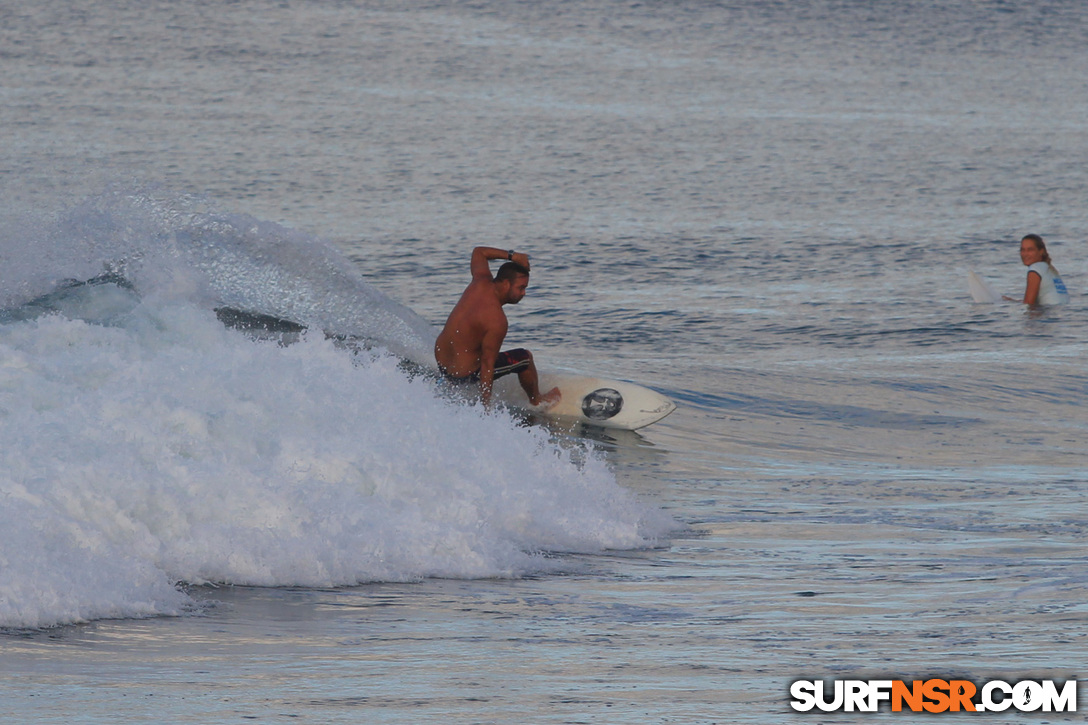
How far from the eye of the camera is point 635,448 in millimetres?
9766

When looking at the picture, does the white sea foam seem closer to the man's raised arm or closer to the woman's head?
the man's raised arm

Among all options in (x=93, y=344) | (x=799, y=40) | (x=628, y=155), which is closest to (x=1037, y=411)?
(x=93, y=344)

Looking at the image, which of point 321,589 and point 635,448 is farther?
point 635,448

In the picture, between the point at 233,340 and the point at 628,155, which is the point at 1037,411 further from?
the point at 628,155

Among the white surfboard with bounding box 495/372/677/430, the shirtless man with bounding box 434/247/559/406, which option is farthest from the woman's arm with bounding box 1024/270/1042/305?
the shirtless man with bounding box 434/247/559/406

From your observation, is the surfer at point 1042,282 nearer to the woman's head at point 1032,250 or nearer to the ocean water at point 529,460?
the woman's head at point 1032,250

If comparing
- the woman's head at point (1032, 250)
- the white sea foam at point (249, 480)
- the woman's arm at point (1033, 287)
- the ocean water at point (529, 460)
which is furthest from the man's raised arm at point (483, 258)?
the woman's arm at point (1033, 287)

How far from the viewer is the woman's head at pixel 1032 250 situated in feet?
53.6

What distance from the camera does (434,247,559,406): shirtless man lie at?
913cm

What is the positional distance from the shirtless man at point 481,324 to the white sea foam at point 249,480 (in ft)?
3.18

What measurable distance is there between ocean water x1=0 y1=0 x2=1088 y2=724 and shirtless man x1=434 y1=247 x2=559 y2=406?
1.93 feet

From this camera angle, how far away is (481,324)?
9.23 metres

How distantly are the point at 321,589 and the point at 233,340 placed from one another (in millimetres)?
3298

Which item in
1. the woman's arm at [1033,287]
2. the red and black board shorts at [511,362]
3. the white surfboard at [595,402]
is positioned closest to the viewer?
the red and black board shorts at [511,362]
